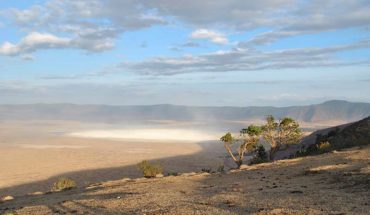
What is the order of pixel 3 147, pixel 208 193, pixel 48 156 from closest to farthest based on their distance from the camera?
pixel 208 193
pixel 48 156
pixel 3 147

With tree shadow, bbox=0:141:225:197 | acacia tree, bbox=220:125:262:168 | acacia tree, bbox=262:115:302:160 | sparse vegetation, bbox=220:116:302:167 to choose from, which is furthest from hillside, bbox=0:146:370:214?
tree shadow, bbox=0:141:225:197

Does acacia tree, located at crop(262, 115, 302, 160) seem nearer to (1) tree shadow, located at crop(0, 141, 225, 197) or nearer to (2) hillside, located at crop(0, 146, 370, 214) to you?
(1) tree shadow, located at crop(0, 141, 225, 197)

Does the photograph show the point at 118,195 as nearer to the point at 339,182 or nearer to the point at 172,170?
the point at 339,182

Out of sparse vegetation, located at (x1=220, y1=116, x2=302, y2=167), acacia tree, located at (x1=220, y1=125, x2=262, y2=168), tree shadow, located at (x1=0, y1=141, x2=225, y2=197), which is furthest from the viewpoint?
tree shadow, located at (x1=0, y1=141, x2=225, y2=197)

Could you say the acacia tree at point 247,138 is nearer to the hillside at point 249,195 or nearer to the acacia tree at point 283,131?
the acacia tree at point 283,131

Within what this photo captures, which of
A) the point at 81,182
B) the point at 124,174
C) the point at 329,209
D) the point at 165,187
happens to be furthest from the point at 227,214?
the point at 124,174

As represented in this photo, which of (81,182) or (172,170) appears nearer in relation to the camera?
(81,182)

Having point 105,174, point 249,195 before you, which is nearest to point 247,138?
point 105,174

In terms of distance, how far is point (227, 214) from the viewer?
1539cm

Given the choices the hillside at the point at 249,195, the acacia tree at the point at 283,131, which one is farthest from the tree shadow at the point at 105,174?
the hillside at the point at 249,195

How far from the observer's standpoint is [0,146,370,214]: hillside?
16.1 m

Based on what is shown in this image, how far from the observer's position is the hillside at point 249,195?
1609 centimetres

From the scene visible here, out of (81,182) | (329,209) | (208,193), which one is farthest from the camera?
(81,182)

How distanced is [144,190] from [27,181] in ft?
95.6
